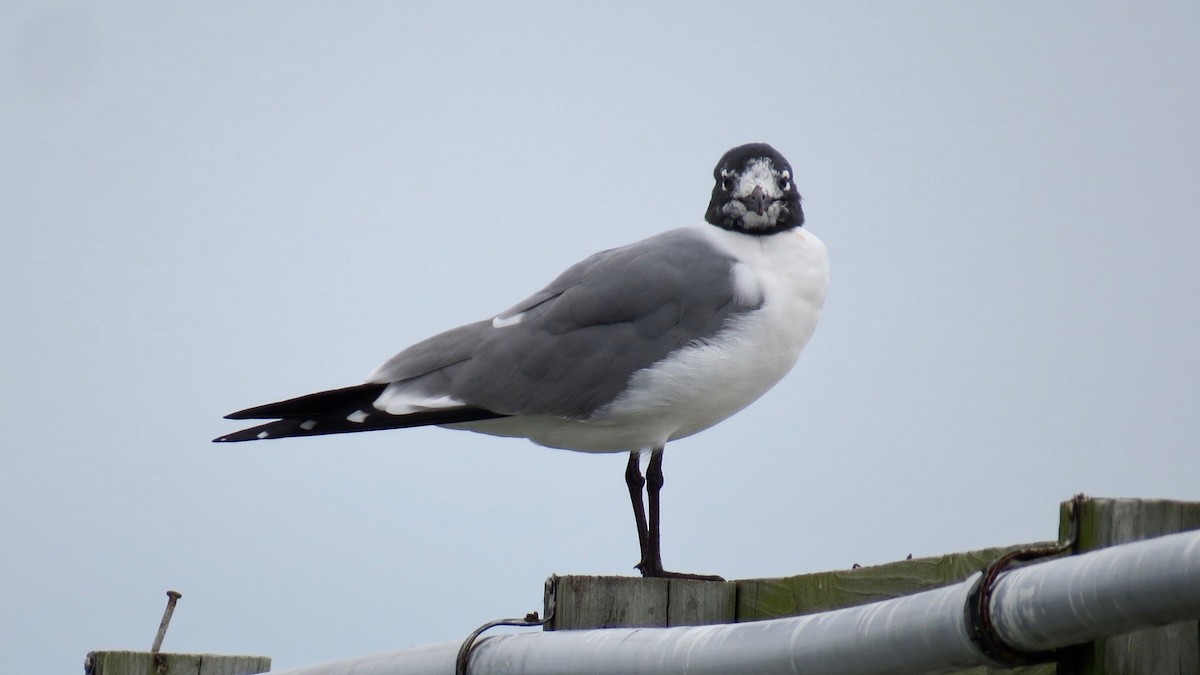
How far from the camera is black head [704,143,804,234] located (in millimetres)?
4781

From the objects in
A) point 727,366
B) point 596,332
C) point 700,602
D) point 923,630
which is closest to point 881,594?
point 700,602

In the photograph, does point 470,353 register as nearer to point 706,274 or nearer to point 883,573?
point 706,274

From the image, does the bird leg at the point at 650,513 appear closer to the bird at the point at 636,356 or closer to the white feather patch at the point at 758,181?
the bird at the point at 636,356

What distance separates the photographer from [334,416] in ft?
15.1

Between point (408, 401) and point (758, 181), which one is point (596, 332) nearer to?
point (408, 401)

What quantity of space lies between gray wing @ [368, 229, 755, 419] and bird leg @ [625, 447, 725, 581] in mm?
351

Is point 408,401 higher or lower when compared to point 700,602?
higher

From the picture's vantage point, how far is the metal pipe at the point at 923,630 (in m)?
1.40

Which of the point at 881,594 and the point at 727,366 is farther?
the point at 727,366

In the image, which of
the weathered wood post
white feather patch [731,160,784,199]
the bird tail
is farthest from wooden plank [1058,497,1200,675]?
white feather patch [731,160,784,199]

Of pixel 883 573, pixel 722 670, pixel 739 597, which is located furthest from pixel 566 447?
pixel 722 670

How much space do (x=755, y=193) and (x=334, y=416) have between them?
59.9 inches

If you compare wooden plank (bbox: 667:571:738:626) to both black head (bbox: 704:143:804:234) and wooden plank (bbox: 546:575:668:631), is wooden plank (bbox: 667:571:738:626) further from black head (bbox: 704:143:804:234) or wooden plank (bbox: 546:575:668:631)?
black head (bbox: 704:143:804:234)

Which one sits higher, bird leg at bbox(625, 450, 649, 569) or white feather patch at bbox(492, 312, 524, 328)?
white feather patch at bbox(492, 312, 524, 328)
